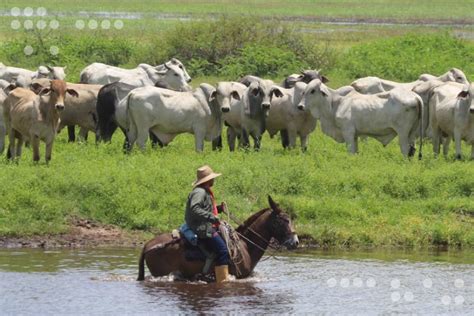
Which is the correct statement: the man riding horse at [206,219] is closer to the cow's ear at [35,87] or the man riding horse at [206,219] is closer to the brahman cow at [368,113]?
the cow's ear at [35,87]

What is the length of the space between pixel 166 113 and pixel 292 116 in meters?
2.59

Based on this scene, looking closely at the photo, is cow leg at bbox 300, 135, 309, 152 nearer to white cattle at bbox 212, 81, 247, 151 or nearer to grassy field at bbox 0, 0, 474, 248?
grassy field at bbox 0, 0, 474, 248

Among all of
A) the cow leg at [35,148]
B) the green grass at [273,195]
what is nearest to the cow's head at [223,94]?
the green grass at [273,195]

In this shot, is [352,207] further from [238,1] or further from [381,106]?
[238,1]

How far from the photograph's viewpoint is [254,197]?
61.8ft

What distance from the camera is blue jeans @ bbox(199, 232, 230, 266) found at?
14.6 metres

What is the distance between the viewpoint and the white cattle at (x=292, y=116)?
2395 cm

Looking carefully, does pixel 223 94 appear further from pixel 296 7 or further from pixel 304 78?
pixel 296 7

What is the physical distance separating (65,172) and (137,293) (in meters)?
5.13

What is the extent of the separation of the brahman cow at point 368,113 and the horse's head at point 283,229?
7962 millimetres

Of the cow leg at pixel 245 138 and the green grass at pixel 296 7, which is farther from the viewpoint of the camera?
the green grass at pixel 296 7

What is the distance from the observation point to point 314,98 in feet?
76.8

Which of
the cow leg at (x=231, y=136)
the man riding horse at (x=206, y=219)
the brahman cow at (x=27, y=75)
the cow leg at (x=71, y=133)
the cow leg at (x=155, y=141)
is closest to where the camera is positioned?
the man riding horse at (x=206, y=219)

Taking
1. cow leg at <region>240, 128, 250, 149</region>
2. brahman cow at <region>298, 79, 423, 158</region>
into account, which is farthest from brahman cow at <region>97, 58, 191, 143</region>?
brahman cow at <region>298, 79, 423, 158</region>
